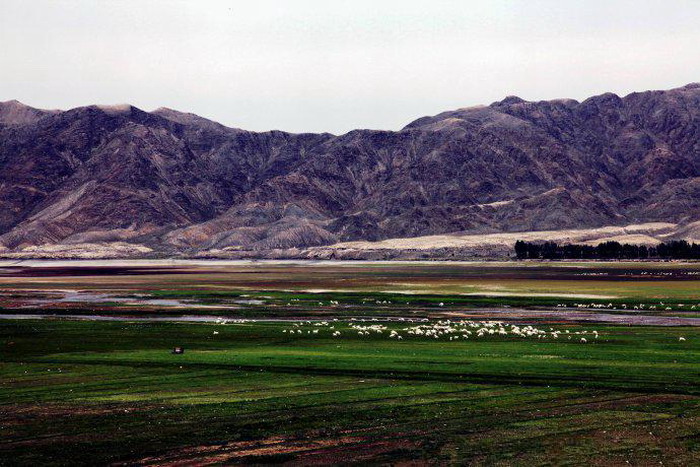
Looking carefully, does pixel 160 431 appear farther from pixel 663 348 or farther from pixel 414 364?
pixel 663 348

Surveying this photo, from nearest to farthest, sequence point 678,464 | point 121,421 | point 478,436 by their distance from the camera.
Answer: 1. point 678,464
2. point 478,436
3. point 121,421

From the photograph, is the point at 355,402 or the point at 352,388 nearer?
the point at 355,402

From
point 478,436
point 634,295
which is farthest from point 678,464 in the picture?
point 634,295

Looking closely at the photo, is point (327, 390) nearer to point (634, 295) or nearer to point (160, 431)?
point (160, 431)

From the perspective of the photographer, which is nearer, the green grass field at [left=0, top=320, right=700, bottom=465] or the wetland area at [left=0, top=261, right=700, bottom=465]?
the green grass field at [left=0, top=320, right=700, bottom=465]

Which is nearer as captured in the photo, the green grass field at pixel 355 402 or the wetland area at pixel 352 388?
the green grass field at pixel 355 402

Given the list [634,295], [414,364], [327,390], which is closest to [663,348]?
[414,364]

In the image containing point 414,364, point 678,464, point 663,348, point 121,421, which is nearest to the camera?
point 678,464

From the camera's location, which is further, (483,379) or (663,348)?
(663,348)

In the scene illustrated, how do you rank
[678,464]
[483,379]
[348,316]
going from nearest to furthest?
[678,464] < [483,379] < [348,316]
